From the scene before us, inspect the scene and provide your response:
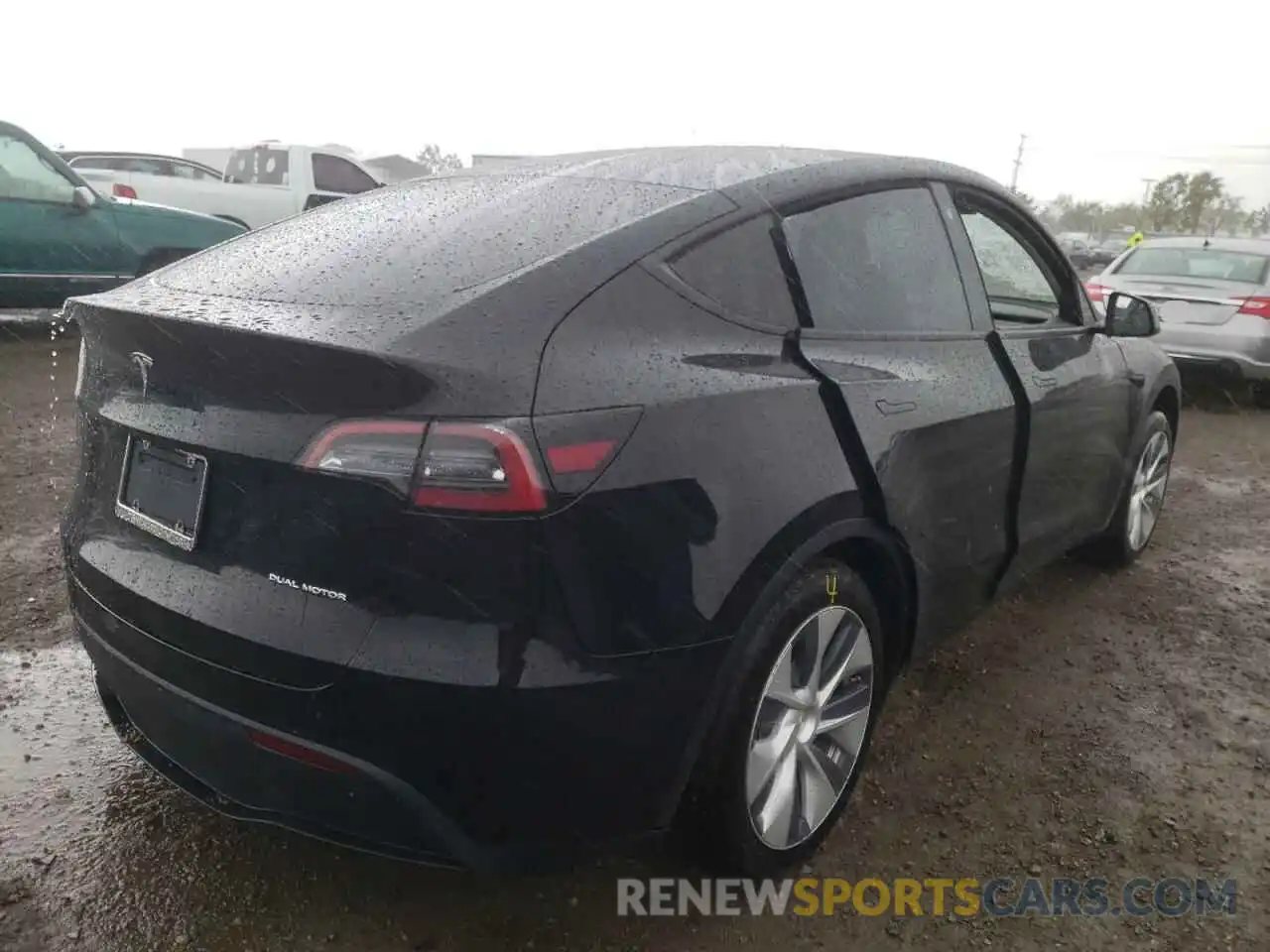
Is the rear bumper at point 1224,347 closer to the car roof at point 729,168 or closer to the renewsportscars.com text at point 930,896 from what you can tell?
the car roof at point 729,168

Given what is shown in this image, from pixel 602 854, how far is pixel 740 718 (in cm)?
38

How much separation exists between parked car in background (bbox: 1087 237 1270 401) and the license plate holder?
726cm

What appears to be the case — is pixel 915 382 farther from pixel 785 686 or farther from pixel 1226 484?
pixel 1226 484

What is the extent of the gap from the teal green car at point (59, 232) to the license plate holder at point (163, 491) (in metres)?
6.68

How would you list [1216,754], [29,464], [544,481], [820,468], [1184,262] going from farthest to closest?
1. [1184,262]
2. [29,464]
3. [1216,754]
4. [820,468]
5. [544,481]

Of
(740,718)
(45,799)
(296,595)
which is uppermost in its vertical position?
(296,595)

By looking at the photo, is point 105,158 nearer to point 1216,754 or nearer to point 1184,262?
point 1184,262

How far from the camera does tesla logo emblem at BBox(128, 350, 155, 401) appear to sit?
1968mm

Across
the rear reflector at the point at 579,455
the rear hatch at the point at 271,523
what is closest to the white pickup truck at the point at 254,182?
the rear hatch at the point at 271,523

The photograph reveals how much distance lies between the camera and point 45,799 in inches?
99.7

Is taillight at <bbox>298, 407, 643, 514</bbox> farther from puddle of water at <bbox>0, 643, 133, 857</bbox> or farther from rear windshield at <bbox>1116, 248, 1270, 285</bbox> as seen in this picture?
rear windshield at <bbox>1116, 248, 1270, 285</bbox>

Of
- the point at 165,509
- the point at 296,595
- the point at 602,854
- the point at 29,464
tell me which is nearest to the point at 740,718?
the point at 602,854

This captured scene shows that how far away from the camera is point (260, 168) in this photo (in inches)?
520

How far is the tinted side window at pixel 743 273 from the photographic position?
2090 millimetres
